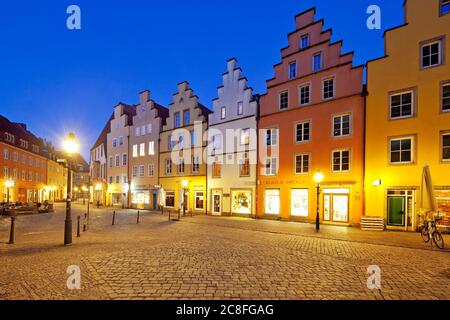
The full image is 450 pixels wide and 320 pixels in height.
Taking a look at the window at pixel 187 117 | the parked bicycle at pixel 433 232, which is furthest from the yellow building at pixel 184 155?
the parked bicycle at pixel 433 232

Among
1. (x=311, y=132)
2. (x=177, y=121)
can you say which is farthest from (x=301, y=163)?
(x=177, y=121)

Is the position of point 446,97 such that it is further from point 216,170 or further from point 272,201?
point 216,170

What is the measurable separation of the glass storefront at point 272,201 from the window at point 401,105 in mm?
10855

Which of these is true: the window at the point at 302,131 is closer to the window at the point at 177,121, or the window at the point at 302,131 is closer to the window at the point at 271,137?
the window at the point at 271,137

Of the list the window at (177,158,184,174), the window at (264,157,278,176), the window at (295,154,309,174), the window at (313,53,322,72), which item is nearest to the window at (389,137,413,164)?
the window at (295,154,309,174)

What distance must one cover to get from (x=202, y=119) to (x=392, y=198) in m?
20.7

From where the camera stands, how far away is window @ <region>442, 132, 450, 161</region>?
15.9 m

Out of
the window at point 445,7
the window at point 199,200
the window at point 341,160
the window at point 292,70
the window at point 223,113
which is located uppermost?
the window at point 445,7

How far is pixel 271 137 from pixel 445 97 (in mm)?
12675

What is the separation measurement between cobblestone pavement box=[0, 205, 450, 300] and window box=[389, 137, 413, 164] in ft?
23.6

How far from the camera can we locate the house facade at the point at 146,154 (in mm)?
35531

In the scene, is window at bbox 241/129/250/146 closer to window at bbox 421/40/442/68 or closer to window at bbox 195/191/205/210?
window at bbox 195/191/205/210

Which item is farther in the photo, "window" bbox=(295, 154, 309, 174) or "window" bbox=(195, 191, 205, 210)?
"window" bbox=(195, 191, 205, 210)

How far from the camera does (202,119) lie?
3050 centimetres
